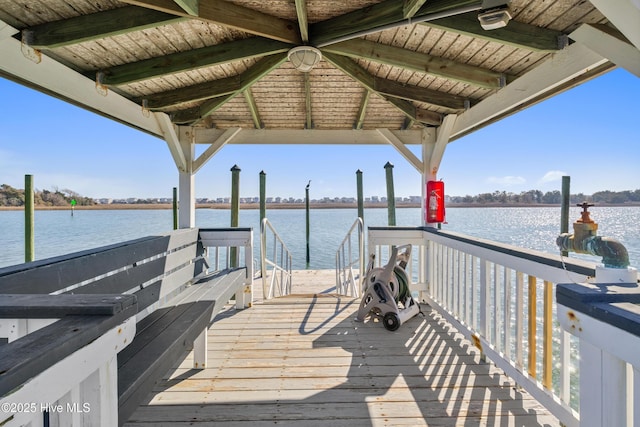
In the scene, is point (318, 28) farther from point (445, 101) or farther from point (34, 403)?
point (34, 403)

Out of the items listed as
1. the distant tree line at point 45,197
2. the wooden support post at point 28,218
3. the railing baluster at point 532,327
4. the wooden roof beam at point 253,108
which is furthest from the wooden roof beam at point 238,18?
the distant tree line at point 45,197

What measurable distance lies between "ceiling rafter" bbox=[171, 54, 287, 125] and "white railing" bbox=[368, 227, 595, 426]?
191cm

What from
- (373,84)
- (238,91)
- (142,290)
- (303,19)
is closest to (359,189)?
(373,84)

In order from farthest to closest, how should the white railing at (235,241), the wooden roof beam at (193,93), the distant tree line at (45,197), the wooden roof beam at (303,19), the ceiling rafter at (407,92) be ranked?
the distant tree line at (45,197)
the white railing at (235,241)
the wooden roof beam at (193,93)
the ceiling rafter at (407,92)
the wooden roof beam at (303,19)

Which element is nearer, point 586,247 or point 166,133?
point 586,247

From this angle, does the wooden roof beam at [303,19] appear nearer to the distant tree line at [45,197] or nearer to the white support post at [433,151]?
the white support post at [433,151]

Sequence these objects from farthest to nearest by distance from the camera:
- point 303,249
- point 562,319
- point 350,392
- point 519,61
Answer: point 303,249 < point 519,61 < point 350,392 < point 562,319

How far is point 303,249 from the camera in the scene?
16.2 meters

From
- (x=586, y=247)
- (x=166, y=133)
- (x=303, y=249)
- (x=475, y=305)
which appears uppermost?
(x=166, y=133)

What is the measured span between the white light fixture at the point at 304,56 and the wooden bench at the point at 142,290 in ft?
5.51

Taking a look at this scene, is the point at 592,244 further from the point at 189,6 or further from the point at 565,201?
the point at 565,201

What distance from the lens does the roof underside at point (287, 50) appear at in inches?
79.0

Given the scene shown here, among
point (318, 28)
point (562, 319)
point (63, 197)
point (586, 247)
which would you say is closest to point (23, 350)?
point (562, 319)

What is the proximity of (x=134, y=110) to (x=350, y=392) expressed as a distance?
10.5 feet
